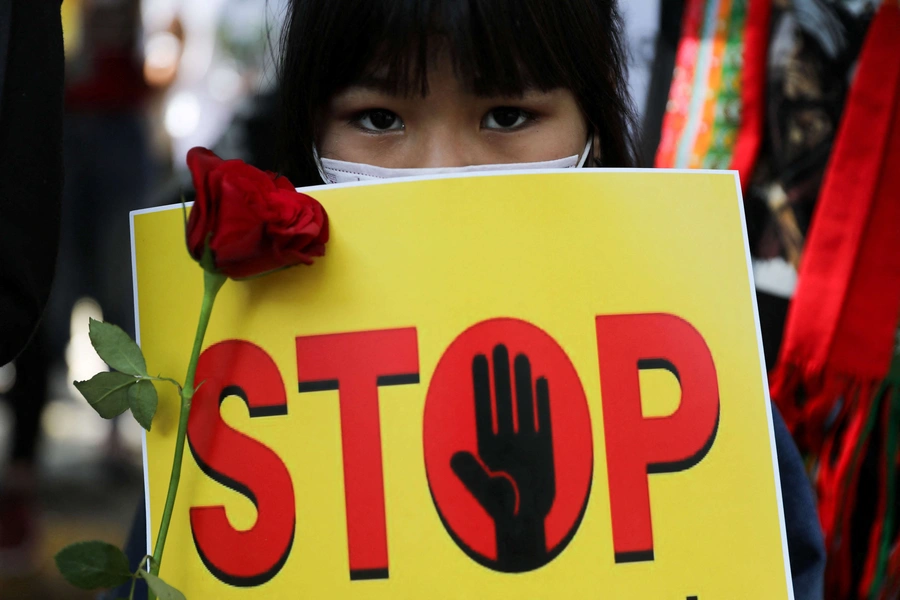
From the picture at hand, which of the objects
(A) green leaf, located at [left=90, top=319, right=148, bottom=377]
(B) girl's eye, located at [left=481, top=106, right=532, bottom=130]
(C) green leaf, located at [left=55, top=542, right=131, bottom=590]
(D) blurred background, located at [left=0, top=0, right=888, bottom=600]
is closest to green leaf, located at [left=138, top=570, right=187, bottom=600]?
(C) green leaf, located at [left=55, top=542, right=131, bottom=590]

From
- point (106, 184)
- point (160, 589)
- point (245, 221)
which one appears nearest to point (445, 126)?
point (245, 221)

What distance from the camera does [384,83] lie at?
2.61ft

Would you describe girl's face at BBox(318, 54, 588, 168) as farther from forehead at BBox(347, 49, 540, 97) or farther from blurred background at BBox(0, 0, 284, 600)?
blurred background at BBox(0, 0, 284, 600)

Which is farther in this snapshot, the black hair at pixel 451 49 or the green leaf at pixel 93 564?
the black hair at pixel 451 49

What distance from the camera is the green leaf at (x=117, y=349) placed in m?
0.60

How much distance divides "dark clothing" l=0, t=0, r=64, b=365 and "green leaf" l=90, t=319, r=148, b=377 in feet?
0.12

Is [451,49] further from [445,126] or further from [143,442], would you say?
[143,442]

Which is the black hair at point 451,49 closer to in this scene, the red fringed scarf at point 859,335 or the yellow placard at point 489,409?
the yellow placard at point 489,409

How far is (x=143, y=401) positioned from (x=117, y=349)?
36 mm

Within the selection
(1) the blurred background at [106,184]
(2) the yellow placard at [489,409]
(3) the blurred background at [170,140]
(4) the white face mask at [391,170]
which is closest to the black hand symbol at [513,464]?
(2) the yellow placard at [489,409]

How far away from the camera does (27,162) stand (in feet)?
1.89

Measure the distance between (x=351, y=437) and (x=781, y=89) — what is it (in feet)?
2.59

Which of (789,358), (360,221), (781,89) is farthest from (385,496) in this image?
(781,89)

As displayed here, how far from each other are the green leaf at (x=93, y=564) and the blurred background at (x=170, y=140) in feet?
1.77
